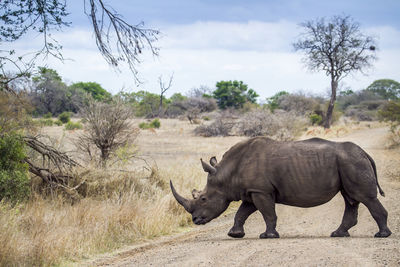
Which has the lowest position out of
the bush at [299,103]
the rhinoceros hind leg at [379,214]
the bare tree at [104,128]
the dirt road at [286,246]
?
the dirt road at [286,246]

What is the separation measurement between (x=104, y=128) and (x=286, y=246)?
8.91 m

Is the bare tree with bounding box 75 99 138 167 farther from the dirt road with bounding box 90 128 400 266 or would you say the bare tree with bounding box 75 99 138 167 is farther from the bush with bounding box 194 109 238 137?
the bush with bounding box 194 109 238 137

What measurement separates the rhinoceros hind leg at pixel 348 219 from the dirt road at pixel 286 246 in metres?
0.16

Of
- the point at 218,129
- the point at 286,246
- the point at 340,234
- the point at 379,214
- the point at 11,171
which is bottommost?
the point at 340,234

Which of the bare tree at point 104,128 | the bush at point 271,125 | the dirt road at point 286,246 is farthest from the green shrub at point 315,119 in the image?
the dirt road at point 286,246

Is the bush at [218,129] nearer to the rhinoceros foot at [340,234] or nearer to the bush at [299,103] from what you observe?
the bush at [299,103]

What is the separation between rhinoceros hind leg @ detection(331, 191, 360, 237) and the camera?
771cm

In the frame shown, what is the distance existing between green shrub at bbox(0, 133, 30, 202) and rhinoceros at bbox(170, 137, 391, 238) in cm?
290

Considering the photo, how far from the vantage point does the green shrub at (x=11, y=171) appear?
8773 millimetres

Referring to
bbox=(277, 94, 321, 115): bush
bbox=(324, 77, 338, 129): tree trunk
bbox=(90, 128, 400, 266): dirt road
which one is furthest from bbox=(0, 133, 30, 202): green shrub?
bbox=(277, 94, 321, 115): bush

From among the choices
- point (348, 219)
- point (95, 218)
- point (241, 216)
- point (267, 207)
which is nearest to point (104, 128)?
point (95, 218)

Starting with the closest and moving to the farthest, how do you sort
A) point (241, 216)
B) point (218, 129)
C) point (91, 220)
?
point (241, 216)
point (91, 220)
point (218, 129)

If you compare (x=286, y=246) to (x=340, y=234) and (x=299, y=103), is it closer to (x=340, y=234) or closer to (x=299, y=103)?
(x=340, y=234)

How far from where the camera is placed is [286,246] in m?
6.68
